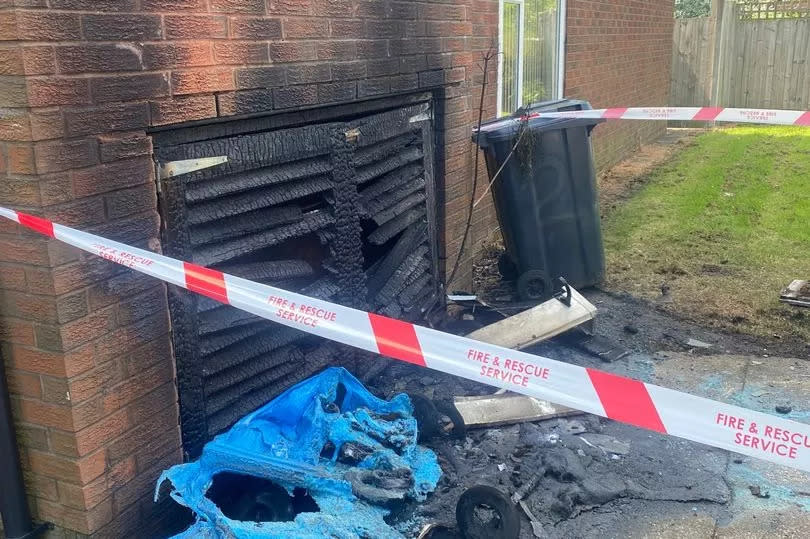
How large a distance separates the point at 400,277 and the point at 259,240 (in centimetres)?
136

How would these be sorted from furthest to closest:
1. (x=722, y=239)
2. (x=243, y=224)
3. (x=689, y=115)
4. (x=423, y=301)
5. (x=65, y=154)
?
(x=722, y=239) → (x=689, y=115) → (x=423, y=301) → (x=243, y=224) → (x=65, y=154)

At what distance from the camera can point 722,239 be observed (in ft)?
25.2

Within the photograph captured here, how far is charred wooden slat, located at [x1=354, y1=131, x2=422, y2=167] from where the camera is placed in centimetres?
423

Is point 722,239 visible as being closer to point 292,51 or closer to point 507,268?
point 507,268

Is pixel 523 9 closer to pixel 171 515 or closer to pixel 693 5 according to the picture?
pixel 171 515

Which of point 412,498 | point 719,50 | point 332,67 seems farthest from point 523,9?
point 719,50

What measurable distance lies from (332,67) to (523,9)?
4.67 m

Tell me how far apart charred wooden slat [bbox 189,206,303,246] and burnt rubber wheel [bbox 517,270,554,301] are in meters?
2.46

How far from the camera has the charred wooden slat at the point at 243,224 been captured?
10.7 ft

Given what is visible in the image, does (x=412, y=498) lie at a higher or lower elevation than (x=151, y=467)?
lower

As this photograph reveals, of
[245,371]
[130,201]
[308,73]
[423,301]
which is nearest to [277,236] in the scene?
[245,371]

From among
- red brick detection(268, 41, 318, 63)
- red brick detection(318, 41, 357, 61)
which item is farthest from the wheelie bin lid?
red brick detection(268, 41, 318, 63)

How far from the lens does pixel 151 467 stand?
119 inches

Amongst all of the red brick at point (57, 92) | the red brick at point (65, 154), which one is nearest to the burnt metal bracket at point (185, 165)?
the red brick at point (65, 154)
